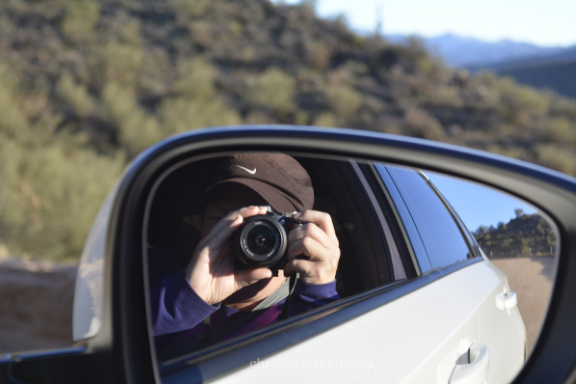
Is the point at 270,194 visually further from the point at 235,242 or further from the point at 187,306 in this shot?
the point at 187,306

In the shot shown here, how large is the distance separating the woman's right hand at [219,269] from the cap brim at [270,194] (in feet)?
0.20

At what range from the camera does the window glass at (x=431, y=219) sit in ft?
4.70

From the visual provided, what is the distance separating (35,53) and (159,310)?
24271 mm

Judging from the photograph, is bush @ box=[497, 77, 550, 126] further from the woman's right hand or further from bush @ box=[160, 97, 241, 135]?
the woman's right hand

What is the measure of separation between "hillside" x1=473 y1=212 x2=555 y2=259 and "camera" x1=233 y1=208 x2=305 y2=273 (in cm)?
50

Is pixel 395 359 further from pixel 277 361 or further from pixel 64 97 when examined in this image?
pixel 64 97

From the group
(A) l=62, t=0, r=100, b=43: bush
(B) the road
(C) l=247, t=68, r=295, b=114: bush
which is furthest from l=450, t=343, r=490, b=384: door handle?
(A) l=62, t=0, r=100, b=43: bush

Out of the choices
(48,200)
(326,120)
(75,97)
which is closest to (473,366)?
(48,200)

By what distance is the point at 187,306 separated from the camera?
→ 50.6 inches

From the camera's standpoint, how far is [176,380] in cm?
121

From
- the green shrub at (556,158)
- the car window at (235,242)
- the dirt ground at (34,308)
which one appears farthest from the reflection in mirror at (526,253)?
the green shrub at (556,158)

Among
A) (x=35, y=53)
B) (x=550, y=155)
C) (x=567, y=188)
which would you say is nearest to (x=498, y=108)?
(x=550, y=155)

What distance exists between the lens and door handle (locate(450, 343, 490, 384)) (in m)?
1.19

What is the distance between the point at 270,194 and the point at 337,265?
284mm
